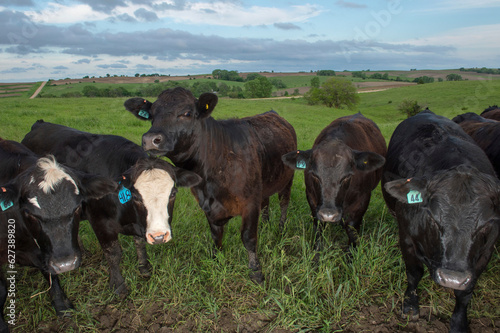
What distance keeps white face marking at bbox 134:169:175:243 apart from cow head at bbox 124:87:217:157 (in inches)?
11.7

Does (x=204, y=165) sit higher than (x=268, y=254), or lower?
higher

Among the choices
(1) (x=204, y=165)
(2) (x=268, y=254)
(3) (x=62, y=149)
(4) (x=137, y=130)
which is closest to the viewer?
(1) (x=204, y=165)

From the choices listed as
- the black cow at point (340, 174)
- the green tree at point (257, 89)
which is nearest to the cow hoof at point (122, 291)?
the black cow at point (340, 174)

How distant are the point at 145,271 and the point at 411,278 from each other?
3428 mm

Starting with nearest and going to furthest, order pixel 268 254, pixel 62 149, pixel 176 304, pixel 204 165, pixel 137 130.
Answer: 1. pixel 176 304
2. pixel 204 165
3. pixel 268 254
4. pixel 62 149
5. pixel 137 130

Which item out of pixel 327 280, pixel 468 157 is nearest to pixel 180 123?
pixel 327 280

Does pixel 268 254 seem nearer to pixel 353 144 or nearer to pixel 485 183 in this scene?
pixel 353 144

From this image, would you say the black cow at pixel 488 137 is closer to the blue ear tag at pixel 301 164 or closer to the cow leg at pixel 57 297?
the blue ear tag at pixel 301 164

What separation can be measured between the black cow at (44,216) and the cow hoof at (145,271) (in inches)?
43.2

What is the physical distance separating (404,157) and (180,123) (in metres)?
3.00

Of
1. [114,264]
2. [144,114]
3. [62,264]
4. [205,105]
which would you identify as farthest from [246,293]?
[144,114]

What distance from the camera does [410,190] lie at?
10.0 ft

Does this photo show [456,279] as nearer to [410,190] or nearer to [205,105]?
[410,190]

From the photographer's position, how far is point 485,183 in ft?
9.31
